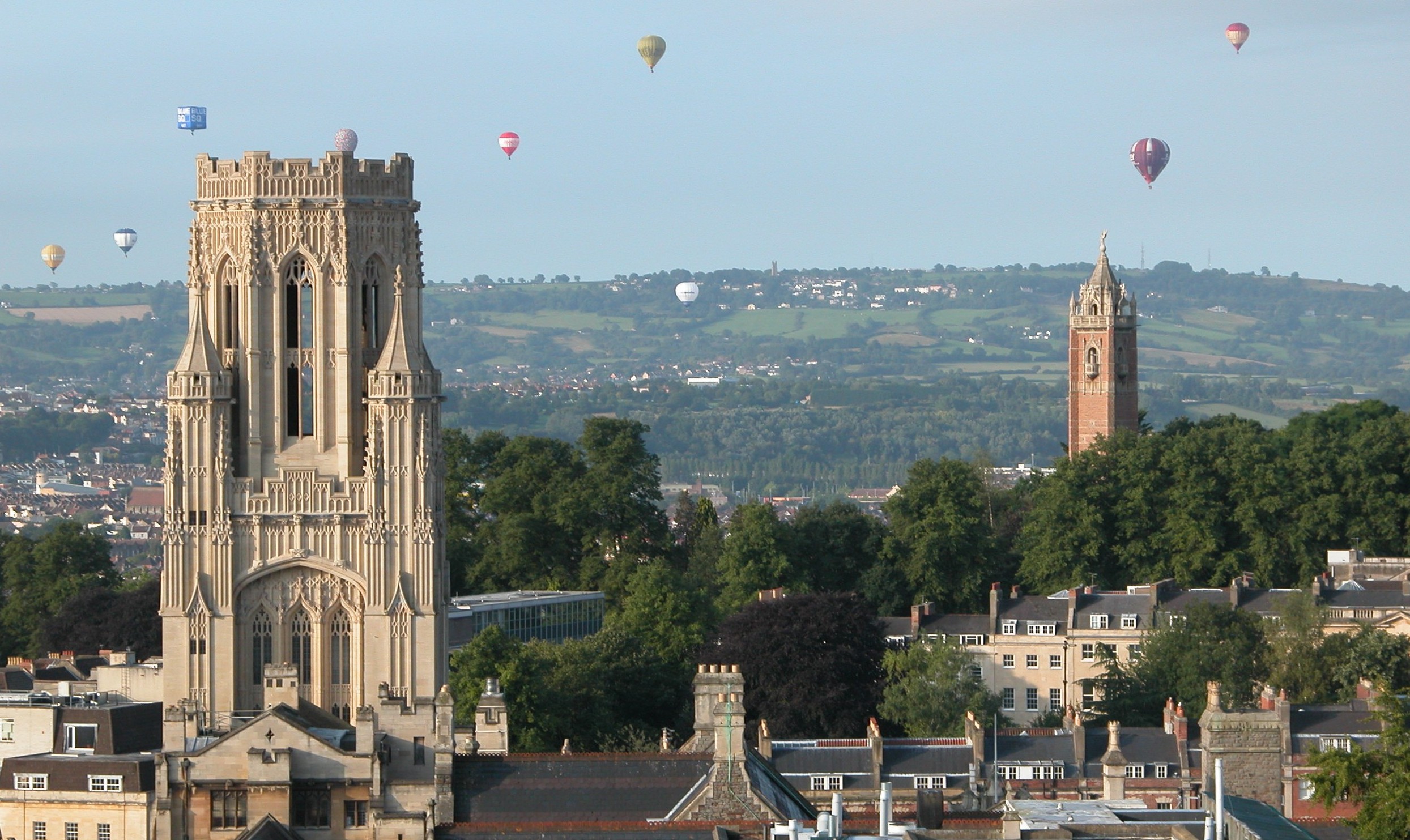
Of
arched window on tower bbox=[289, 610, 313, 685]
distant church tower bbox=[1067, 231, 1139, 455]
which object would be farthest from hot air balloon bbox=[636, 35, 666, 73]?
arched window on tower bbox=[289, 610, 313, 685]

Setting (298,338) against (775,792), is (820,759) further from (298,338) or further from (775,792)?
(775,792)

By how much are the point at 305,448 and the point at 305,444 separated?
0.10m

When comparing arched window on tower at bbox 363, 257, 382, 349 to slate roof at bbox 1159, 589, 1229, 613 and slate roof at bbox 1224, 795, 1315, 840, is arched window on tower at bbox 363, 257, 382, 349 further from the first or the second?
slate roof at bbox 1159, 589, 1229, 613

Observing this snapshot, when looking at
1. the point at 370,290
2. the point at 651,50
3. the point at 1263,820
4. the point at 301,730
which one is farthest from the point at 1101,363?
the point at 1263,820

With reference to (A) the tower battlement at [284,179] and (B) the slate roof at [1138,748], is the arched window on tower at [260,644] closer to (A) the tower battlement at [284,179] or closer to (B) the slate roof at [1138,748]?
(A) the tower battlement at [284,179]

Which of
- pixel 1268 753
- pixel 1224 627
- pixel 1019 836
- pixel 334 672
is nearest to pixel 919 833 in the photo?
pixel 1019 836

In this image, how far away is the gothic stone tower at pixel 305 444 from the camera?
238 ft

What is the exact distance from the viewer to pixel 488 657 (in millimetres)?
89438

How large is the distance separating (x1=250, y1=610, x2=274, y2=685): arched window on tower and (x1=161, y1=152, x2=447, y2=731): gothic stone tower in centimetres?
3

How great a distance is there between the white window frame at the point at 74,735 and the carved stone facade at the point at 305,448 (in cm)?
457

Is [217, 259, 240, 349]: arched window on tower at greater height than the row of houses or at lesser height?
greater

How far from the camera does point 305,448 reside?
243ft

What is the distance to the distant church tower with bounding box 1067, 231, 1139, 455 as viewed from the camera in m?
169

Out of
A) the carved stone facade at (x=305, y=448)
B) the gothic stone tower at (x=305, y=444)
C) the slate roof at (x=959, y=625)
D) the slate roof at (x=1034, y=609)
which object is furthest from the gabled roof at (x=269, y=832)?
the slate roof at (x=1034, y=609)
